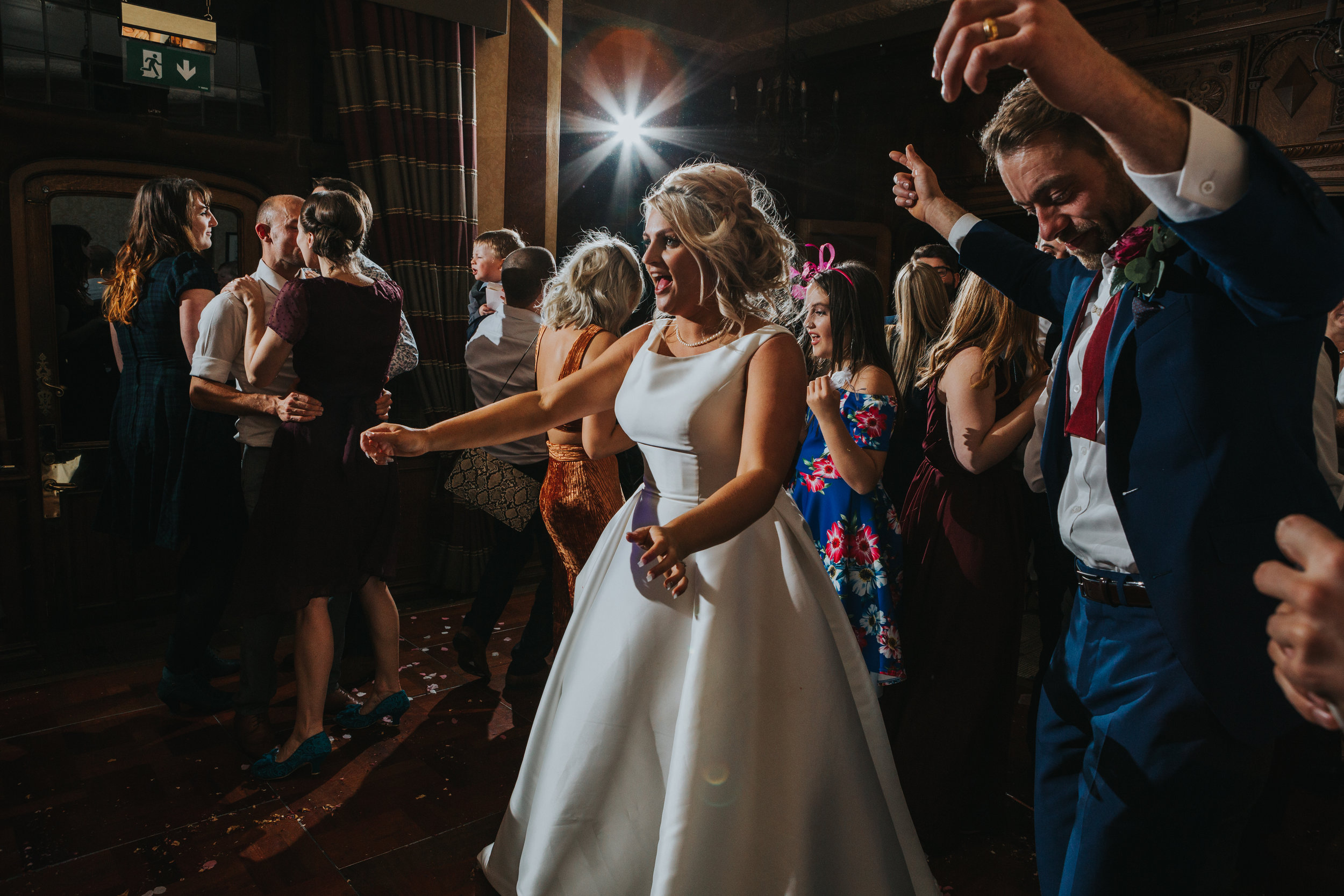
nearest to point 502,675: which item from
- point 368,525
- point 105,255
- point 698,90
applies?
point 368,525

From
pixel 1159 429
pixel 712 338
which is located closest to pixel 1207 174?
pixel 1159 429

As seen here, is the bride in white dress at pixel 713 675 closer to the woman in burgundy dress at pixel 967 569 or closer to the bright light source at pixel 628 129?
the woman in burgundy dress at pixel 967 569

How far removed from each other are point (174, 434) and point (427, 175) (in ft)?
6.27

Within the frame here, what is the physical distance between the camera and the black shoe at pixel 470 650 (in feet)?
10.4

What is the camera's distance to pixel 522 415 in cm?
175

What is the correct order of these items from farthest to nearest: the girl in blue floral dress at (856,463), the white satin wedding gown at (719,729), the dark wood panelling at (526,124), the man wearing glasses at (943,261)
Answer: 1. the dark wood panelling at (526,124)
2. the man wearing glasses at (943,261)
3. the girl in blue floral dress at (856,463)
4. the white satin wedding gown at (719,729)

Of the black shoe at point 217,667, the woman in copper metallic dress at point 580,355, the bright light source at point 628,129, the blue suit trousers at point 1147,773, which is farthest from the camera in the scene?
the bright light source at point 628,129

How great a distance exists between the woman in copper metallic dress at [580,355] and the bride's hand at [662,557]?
141 cm

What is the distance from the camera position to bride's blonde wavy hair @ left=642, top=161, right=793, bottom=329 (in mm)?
1666

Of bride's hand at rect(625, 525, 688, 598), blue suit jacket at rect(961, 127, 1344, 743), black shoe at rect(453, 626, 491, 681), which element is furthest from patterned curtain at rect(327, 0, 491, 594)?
blue suit jacket at rect(961, 127, 1344, 743)

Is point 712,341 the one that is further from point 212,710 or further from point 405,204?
point 405,204

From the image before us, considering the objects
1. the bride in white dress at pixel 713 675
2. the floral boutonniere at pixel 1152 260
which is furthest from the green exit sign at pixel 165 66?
the floral boutonniere at pixel 1152 260

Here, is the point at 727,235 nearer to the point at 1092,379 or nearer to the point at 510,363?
the point at 1092,379

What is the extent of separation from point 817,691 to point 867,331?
1.15 meters
